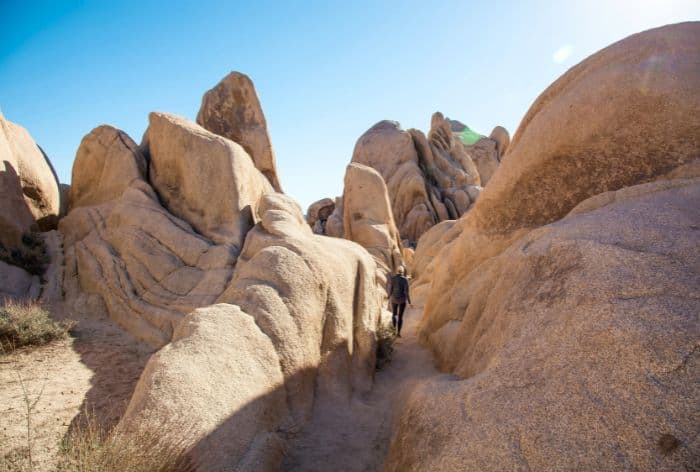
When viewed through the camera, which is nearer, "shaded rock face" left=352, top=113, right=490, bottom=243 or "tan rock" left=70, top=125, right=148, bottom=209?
"tan rock" left=70, top=125, right=148, bottom=209

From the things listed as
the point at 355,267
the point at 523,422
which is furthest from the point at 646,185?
the point at 355,267

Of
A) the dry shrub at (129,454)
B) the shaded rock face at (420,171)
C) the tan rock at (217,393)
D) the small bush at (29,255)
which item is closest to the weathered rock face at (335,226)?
the shaded rock face at (420,171)

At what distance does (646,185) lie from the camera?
14.8 feet

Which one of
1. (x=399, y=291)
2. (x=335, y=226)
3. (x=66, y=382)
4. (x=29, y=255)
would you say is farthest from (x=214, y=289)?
(x=335, y=226)

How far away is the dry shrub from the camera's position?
278 cm

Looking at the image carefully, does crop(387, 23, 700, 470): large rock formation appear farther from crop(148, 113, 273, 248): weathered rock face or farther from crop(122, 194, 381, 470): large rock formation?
crop(148, 113, 273, 248): weathered rock face

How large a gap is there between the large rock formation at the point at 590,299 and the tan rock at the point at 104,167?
8.41 meters

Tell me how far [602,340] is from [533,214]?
3.77 meters

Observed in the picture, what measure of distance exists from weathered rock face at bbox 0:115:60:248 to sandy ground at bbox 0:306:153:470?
2.70 metres

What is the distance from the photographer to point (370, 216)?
1795 cm

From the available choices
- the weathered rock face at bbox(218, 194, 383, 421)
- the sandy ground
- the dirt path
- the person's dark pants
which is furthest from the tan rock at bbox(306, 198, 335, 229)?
the dirt path

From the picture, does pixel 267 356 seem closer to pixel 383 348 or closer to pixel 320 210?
pixel 383 348

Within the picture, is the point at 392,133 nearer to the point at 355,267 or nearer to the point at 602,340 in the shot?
the point at 355,267

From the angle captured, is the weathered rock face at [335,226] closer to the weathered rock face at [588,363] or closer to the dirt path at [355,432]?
the dirt path at [355,432]
